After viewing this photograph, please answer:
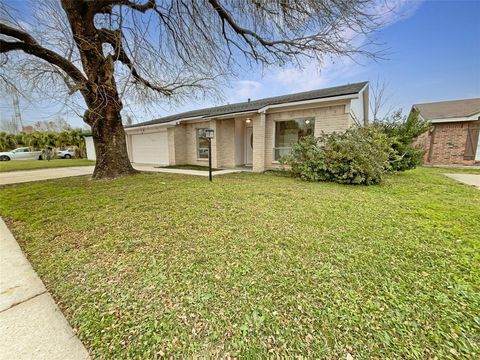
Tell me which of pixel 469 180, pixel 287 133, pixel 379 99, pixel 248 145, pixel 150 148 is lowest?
pixel 469 180

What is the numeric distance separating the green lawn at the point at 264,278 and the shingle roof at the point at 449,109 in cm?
1219

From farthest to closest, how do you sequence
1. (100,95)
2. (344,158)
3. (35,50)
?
(344,158) < (100,95) < (35,50)

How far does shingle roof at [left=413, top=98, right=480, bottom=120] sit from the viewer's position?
1218 centimetres

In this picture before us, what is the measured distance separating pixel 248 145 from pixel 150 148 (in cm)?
679

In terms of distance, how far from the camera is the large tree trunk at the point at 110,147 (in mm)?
7012

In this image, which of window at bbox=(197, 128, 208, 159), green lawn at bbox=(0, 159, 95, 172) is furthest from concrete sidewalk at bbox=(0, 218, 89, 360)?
green lawn at bbox=(0, 159, 95, 172)

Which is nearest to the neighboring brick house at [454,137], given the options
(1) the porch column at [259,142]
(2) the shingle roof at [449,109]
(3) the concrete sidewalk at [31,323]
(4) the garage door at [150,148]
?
(2) the shingle roof at [449,109]

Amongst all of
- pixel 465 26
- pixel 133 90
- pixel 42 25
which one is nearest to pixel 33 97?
pixel 42 25

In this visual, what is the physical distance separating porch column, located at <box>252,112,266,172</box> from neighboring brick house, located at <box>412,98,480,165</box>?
963 cm

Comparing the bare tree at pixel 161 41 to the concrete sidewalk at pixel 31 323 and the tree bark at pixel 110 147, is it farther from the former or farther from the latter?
the concrete sidewalk at pixel 31 323

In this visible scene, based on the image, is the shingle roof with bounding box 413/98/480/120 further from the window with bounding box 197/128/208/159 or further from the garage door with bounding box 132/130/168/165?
the garage door with bounding box 132/130/168/165

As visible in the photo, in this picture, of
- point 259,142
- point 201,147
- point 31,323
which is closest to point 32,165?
point 201,147

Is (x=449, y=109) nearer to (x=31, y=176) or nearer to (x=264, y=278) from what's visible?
(x=264, y=278)

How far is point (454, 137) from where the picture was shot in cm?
1227
